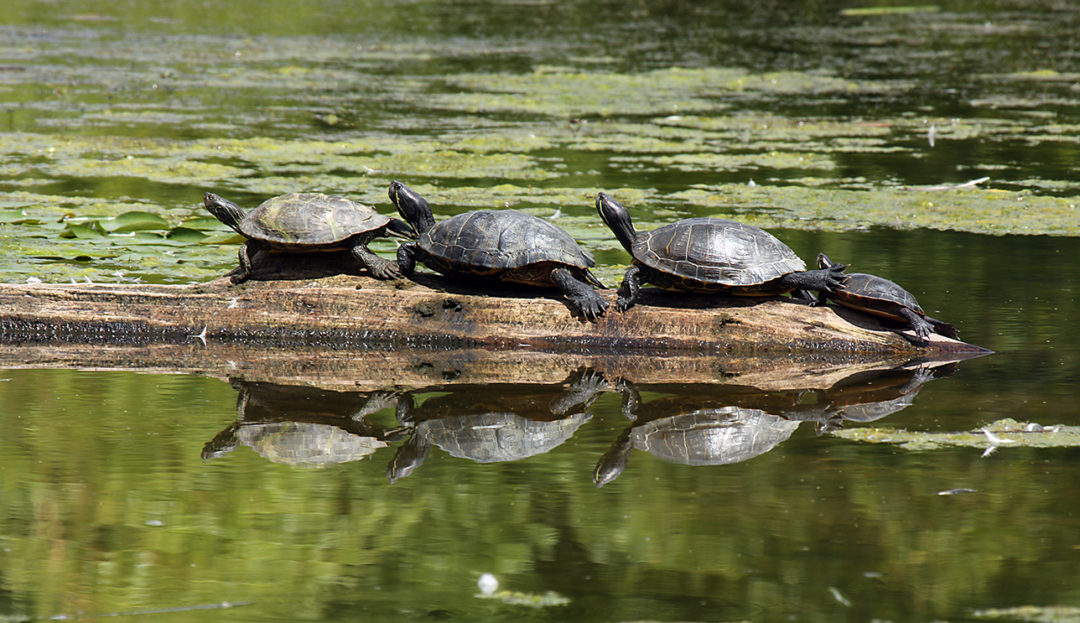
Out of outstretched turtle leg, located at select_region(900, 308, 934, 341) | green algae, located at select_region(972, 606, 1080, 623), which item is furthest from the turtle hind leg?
green algae, located at select_region(972, 606, 1080, 623)

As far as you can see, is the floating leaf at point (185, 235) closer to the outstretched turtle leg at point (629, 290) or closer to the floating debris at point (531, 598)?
the outstretched turtle leg at point (629, 290)

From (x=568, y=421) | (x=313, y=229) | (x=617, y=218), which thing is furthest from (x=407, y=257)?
(x=568, y=421)

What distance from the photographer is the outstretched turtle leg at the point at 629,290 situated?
556 centimetres

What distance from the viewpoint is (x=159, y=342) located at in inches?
228

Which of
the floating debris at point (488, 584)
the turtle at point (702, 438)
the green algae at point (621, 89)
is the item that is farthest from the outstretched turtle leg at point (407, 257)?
the green algae at point (621, 89)

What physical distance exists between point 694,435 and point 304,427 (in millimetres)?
1369

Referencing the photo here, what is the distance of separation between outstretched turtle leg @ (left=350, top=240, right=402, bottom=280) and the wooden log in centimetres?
4

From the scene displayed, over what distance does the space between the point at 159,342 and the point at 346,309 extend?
0.88 m

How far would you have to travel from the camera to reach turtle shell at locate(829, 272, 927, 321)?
17.5 feet

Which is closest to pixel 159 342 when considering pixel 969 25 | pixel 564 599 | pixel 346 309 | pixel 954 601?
pixel 346 309

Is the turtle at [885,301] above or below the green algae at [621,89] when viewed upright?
above

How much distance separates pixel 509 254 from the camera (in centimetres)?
555

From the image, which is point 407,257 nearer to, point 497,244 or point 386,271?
point 386,271

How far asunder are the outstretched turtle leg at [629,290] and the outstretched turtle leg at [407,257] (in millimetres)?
947
